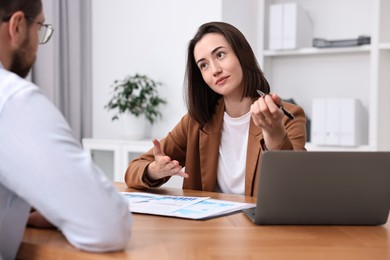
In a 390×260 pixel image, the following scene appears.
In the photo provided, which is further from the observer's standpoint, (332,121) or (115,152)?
(115,152)

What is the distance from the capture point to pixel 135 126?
403 centimetres

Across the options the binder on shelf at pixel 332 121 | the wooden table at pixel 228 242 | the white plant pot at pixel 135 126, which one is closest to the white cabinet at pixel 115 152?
the white plant pot at pixel 135 126

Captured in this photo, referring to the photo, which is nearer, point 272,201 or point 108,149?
point 272,201

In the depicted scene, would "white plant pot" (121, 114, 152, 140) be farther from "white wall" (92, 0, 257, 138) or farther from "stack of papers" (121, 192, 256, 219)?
"stack of papers" (121, 192, 256, 219)

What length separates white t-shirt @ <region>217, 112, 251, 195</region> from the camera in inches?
84.4

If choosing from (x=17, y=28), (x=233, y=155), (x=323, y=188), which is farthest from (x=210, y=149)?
(x=17, y=28)

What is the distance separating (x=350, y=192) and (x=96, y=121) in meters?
3.28

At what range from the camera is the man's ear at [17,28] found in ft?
3.58

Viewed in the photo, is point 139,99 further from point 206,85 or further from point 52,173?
point 52,173

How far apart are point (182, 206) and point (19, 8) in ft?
2.38

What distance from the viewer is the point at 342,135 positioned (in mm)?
3434

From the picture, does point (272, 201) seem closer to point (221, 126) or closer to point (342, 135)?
point (221, 126)

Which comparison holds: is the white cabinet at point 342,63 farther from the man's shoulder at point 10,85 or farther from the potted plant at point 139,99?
the man's shoulder at point 10,85

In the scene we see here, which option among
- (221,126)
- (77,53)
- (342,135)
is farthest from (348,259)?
(77,53)
